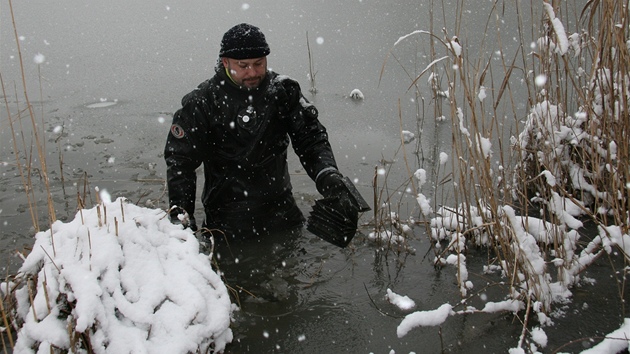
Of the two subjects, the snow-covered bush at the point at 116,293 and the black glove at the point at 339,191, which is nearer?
the snow-covered bush at the point at 116,293

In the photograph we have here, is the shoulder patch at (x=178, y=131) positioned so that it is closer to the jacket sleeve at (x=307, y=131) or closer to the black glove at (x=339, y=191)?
the jacket sleeve at (x=307, y=131)

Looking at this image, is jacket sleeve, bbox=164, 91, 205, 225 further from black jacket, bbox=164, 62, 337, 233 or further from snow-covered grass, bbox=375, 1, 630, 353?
snow-covered grass, bbox=375, 1, 630, 353

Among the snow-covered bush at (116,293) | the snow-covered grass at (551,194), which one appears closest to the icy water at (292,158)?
the snow-covered grass at (551,194)

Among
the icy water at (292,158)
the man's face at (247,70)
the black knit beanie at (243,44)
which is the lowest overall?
the icy water at (292,158)

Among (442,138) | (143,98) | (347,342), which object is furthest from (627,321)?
(143,98)

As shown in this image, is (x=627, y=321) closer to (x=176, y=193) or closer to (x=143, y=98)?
(x=176, y=193)

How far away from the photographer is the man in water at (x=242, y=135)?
9.86ft

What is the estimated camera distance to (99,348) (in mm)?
1803

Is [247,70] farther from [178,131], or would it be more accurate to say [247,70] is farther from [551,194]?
[551,194]

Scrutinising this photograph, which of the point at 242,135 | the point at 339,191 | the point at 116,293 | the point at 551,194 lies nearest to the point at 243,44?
the point at 242,135

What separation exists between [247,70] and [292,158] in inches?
78.7

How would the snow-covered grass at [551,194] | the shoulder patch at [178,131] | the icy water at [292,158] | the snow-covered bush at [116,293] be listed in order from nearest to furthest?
the snow-covered bush at [116,293]
the snow-covered grass at [551,194]
the icy water at [292,158]
the shoulder patch at [178,131]

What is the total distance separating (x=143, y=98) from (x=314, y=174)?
418 centimetres

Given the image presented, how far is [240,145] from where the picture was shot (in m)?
3.23
